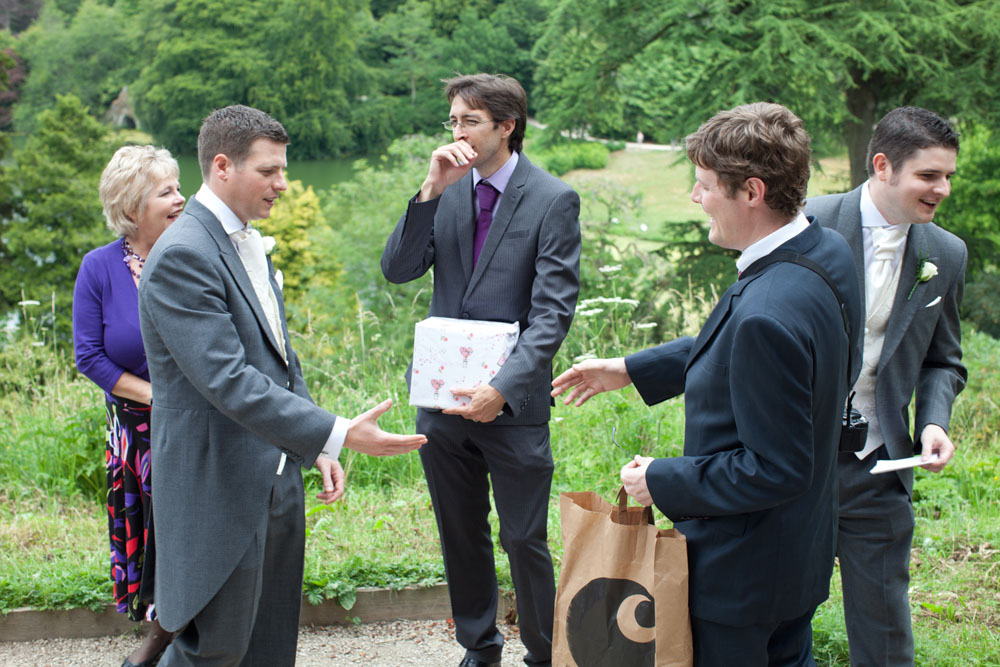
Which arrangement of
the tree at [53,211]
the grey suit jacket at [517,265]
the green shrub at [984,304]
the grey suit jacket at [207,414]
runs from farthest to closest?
the tree at [53,211] < the green shrub at [984,304] < the grey suit jacket at [517,265] < the grey suit jacket at [207,414]

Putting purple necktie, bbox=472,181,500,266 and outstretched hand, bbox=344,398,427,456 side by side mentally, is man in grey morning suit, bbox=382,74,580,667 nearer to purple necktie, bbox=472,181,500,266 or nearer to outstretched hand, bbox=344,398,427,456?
purple necktie, bbox=472,181,500,266

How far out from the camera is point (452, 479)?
3.30 metres

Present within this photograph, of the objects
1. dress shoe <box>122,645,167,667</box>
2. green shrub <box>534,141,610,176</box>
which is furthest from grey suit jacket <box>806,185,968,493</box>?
green shrub <box>534,141,610,176</box>

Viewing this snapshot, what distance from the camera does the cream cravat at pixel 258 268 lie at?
8.52ft

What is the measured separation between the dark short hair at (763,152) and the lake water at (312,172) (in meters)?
32.8

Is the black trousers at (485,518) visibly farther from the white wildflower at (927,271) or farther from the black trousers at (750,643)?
the white wildflower at (927,271)

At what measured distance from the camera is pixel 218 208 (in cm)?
253

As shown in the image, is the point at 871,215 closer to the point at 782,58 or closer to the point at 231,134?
the point at 231,134

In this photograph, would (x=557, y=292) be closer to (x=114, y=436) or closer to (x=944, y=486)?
(x=114, y=436)

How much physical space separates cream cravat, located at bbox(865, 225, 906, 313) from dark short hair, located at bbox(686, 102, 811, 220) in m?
1.05

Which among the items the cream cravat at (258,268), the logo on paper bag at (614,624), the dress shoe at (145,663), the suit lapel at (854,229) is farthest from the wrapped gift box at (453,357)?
the dress shoe at (145,663)

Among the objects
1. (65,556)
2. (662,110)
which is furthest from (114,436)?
(662,110)

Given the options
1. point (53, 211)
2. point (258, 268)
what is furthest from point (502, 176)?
point (53, 211)

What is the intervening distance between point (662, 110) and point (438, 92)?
26.1 meters
